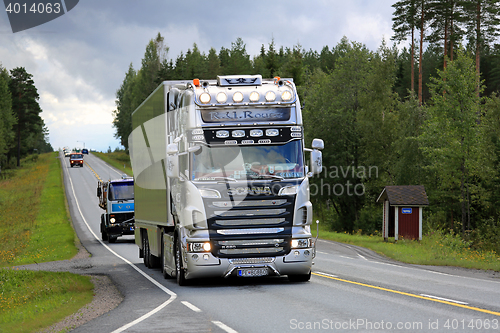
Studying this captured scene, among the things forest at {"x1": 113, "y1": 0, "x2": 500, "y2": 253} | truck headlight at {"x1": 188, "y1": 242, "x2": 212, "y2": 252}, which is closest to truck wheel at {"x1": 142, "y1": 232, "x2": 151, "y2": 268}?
truck headlight at {"x1": 188, "y1": 242, "x2": 212, "y2": 252}

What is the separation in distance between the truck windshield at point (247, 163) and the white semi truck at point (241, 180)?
0.02 metres

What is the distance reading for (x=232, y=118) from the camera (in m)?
12.8

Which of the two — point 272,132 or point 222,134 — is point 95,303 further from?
point 272,132

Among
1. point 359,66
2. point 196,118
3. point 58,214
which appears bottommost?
point 58,214

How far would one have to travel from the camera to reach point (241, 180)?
1229 cm

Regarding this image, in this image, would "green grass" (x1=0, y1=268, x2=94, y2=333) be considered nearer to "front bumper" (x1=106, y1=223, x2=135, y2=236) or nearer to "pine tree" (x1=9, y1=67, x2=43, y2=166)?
"front bumper" (x1=106, y1=223, x2=135, y2=236)

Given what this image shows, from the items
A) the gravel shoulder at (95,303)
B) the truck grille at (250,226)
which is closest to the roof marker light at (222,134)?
the truck grille at (250,226)

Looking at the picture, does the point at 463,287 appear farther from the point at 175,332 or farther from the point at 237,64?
the point at 237,64

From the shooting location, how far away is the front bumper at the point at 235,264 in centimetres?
1230

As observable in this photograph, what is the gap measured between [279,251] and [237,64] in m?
86.5

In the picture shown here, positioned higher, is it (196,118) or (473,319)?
(196,118)

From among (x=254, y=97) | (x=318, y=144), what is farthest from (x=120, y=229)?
(x=318, y=144)

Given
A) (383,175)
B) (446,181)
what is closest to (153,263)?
(446,181)

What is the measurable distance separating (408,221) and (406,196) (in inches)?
65.7
